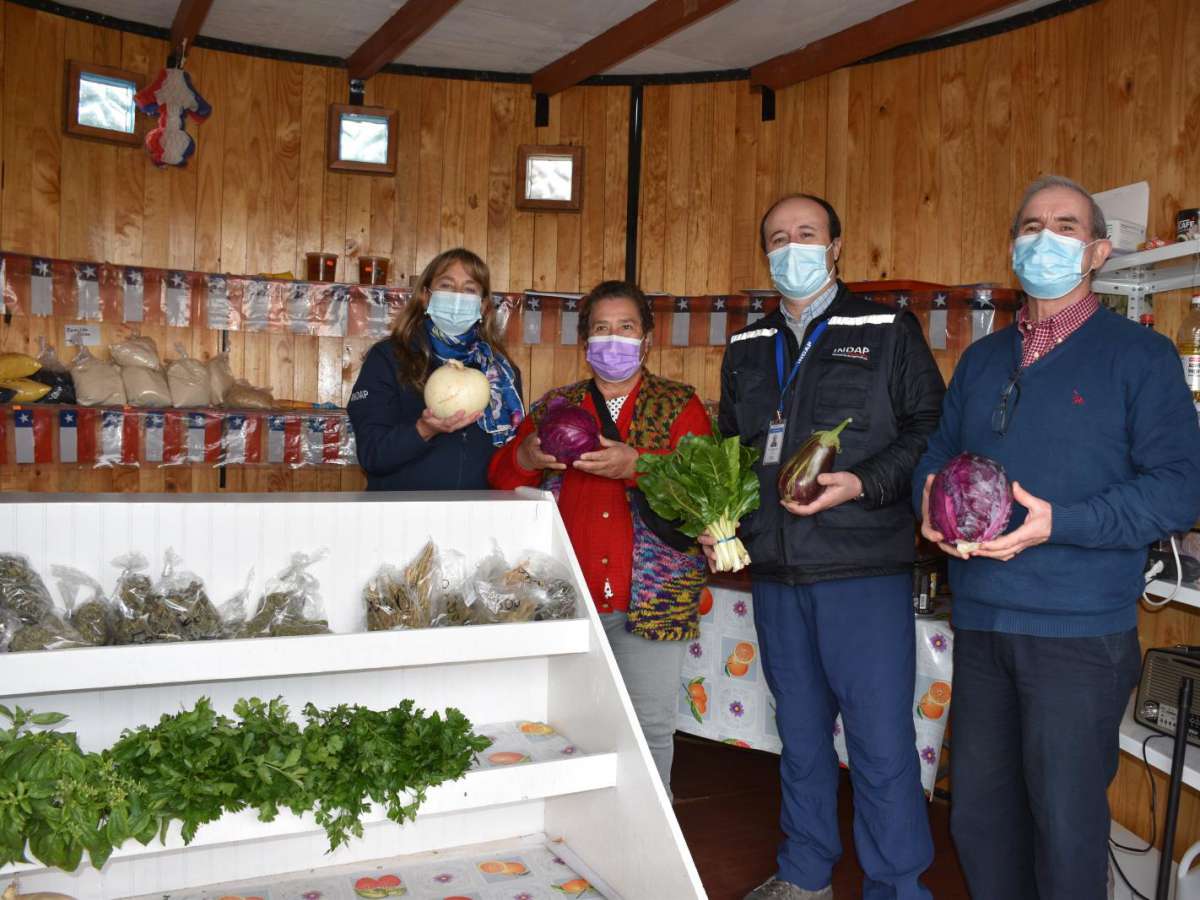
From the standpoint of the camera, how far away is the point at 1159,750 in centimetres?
274

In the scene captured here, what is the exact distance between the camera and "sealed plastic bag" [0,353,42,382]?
4229 mm

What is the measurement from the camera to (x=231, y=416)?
15.2ft

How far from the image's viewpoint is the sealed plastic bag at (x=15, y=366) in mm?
4229

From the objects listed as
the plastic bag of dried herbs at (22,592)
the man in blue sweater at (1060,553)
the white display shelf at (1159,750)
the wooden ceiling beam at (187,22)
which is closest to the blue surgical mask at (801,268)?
the man in blue sweater at (1060,553)

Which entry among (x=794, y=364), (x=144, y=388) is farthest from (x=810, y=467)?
(x=144, y=388)

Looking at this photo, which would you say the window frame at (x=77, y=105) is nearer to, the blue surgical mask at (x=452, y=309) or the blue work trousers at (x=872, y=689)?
the blue surgical mask at (x=452, y=309)

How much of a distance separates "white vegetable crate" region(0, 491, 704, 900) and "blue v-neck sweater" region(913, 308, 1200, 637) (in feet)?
2.94

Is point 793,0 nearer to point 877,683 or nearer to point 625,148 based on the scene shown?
point 625,148

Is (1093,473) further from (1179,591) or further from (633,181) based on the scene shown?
(633,181)

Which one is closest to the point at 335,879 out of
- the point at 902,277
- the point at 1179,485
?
the point at 1179,485

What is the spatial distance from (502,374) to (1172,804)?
1.99 meters

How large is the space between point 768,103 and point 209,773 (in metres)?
4.45

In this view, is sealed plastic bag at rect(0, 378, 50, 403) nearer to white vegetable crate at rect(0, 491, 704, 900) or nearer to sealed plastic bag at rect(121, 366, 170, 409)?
sealed plastic bag at rect(121, 366, 170, 409)

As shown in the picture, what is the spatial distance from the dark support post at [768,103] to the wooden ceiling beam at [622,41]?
34.5 inches
